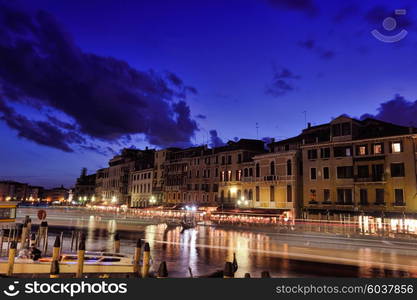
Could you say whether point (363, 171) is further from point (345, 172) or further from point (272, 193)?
point (272, 193)

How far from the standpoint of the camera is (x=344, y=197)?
134 feet

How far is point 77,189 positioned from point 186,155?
82.1 meters

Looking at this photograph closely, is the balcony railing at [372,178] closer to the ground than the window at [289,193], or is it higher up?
higher up

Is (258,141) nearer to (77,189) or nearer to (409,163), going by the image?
(409,163)

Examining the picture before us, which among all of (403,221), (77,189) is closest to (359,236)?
(403,221)

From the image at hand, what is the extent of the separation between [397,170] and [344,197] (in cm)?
688

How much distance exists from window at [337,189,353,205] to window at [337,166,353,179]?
68.1 inches

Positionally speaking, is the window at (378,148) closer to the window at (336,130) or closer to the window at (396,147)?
the window at (396,147)

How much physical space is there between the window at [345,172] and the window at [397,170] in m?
4.79

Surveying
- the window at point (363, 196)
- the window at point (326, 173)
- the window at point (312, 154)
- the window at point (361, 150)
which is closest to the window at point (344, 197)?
the window at point (363, 196)

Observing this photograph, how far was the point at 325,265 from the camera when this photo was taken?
62.7 ft

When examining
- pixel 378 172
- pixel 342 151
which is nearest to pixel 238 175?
pixel 342 151

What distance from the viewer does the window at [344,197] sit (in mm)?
40291

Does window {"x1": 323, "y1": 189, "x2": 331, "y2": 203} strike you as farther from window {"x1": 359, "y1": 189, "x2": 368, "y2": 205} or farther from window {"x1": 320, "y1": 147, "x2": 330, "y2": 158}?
window {"x1": 320, "y1": 147, "x2": 330, "y2": 158}
